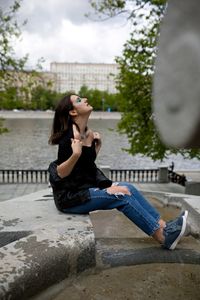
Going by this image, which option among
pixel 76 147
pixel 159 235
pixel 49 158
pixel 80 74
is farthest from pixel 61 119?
pixel 80 74

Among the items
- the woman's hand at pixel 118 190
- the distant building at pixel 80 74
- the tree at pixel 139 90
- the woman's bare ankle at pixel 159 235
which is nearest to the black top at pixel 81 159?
the woman's hand at pixel 118 190

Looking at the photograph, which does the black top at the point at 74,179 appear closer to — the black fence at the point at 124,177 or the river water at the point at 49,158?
the black fence at the point at 124,177

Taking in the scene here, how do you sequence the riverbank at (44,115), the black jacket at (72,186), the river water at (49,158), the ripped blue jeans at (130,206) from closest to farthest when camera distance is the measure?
the ripped blue jeans at (130,206), the black jacket at (72,186), the river water at (49,158), the riverbank at (44,115)

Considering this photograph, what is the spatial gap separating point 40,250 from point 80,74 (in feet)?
503

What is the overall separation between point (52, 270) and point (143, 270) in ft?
2.78

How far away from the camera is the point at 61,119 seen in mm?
3953

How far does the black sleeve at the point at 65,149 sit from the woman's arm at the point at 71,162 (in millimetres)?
138

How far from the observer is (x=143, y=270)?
11.1ft

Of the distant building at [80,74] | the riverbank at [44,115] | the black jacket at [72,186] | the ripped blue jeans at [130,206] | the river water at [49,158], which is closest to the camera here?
the ripped blue jeans at [130,206]

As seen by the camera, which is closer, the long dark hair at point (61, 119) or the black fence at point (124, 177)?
the long dark hair at point (61, 119)

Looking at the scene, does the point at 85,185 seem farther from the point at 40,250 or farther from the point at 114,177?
the point at 114,177

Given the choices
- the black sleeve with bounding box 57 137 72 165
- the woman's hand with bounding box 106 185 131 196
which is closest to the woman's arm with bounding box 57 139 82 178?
the black sleeve with bounding box 57 137 72 165

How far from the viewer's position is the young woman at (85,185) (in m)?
3.65

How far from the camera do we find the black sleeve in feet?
12.7
